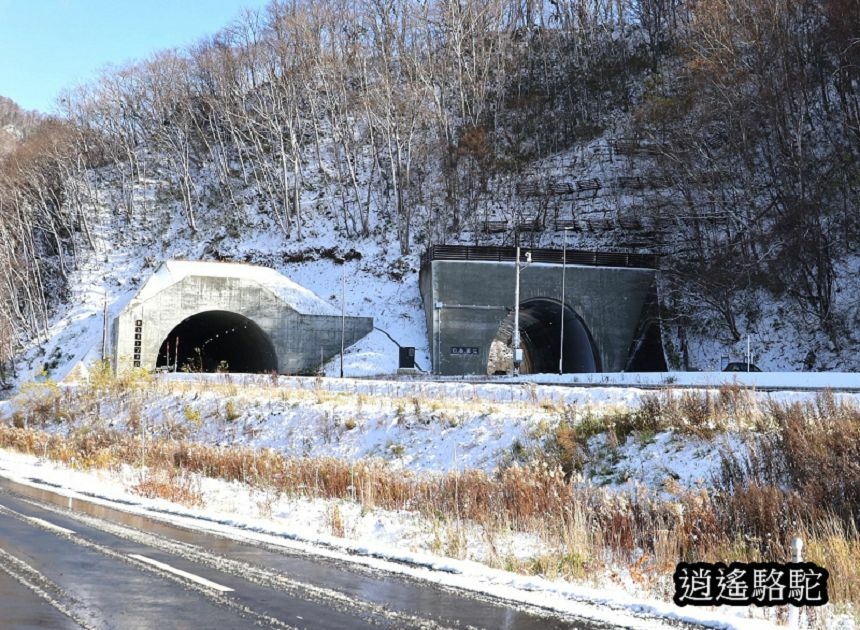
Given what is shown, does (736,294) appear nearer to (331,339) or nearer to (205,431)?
(331,339)

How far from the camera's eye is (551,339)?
45062 mm

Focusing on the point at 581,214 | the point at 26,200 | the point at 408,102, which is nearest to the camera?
the point at 581,214

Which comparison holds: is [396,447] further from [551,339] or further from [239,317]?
[551,339]

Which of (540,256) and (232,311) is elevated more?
(540,256)

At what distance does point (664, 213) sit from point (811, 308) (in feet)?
37.4

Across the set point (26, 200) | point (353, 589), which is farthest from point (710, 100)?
point (26, 200)

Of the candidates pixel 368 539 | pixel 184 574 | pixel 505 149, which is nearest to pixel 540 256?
pixel 505 149

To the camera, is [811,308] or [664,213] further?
[664,213]

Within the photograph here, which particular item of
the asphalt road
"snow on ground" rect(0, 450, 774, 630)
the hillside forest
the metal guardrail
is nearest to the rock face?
the metal guardrail

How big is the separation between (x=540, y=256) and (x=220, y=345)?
67.7ft

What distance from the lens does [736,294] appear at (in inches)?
1628

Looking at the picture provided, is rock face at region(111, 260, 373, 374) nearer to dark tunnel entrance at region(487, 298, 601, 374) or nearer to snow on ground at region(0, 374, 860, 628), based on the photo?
snow on ground at region(0, 374, 860, 628)

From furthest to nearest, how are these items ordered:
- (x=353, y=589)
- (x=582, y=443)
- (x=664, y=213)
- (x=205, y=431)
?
1. (x=664, y=213)
2. (x=205, y=431)
3. (x=582, y=443)
4. (x=353, y=589)

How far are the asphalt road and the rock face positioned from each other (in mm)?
27422
